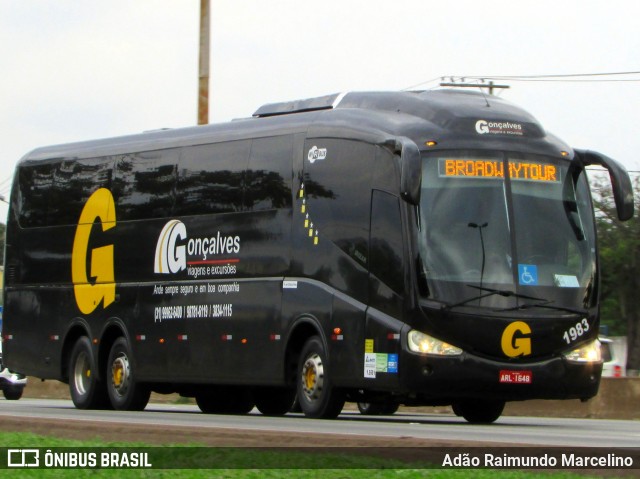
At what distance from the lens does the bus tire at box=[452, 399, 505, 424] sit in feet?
65.0

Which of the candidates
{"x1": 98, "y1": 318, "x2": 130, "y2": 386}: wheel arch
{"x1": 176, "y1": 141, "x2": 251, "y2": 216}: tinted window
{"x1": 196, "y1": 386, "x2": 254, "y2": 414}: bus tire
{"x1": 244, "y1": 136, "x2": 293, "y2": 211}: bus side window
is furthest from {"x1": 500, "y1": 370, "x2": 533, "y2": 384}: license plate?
{"x1": 98, "y1": 318, "x2": 130, "y2": 386}: wheel arch

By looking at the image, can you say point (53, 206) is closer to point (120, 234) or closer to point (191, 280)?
point (120, 234)

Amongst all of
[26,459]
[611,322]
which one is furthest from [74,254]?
[611,322]

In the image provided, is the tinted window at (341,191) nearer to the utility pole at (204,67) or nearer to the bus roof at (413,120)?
the bus roof at (413,120)

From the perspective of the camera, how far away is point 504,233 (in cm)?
1775

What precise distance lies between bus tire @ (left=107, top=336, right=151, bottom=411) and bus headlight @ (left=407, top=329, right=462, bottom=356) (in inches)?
244

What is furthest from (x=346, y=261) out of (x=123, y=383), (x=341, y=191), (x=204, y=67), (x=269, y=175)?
(x=204, y=67)

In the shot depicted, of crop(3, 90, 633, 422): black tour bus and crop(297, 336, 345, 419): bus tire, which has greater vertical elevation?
crop(3, 90, 633, 422): black tour bus

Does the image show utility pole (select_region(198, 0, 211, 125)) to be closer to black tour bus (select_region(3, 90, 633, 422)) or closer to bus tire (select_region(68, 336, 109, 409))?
black tour bus (select_region(3, 90, 633, 422))

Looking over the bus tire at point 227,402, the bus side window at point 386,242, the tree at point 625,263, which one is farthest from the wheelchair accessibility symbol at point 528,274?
the tree at point 625,263

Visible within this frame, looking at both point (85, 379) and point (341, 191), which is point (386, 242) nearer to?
point (341, 191)

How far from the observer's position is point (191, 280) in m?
21.4

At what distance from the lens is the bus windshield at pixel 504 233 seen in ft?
57.4

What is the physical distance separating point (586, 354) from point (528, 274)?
1.24 m
